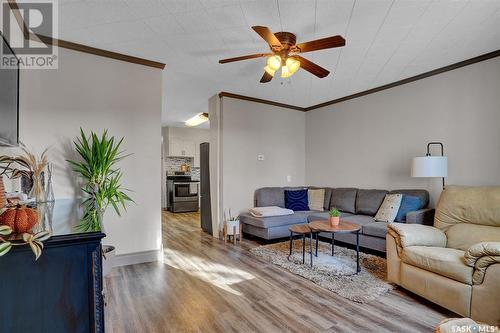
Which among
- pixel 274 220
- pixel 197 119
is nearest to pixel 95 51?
pixel 274 220

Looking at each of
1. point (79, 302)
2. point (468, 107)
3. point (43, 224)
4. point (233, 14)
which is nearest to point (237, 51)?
point (233, 14)

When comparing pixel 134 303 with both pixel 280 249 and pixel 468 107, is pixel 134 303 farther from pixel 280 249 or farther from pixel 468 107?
pixel 468 107

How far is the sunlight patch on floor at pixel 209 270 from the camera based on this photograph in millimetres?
2908

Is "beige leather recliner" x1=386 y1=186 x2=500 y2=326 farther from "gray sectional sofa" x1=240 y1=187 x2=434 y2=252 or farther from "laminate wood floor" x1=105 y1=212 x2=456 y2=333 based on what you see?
"gray sectional sofa" x1=240 y1=187 x2=434 y2=252

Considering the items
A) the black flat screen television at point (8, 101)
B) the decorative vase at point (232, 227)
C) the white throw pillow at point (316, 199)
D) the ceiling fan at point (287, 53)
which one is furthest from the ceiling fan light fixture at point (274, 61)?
the white throw pillow at point (316, 199)

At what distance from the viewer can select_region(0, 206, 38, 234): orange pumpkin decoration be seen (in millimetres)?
980

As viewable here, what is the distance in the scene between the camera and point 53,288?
104 cm

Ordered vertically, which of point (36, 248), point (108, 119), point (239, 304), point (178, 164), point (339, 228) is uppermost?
point (108, 119)

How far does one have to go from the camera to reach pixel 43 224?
129cm

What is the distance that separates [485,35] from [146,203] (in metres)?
4.54

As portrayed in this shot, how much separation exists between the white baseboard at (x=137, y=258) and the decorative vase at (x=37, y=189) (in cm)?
195

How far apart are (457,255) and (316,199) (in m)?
2.93

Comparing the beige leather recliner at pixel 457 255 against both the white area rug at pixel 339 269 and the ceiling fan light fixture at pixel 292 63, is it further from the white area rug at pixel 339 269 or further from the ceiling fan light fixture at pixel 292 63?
the ceiling fan light fixture at pixel 292 63

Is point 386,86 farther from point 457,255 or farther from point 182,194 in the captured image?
point 182,194
